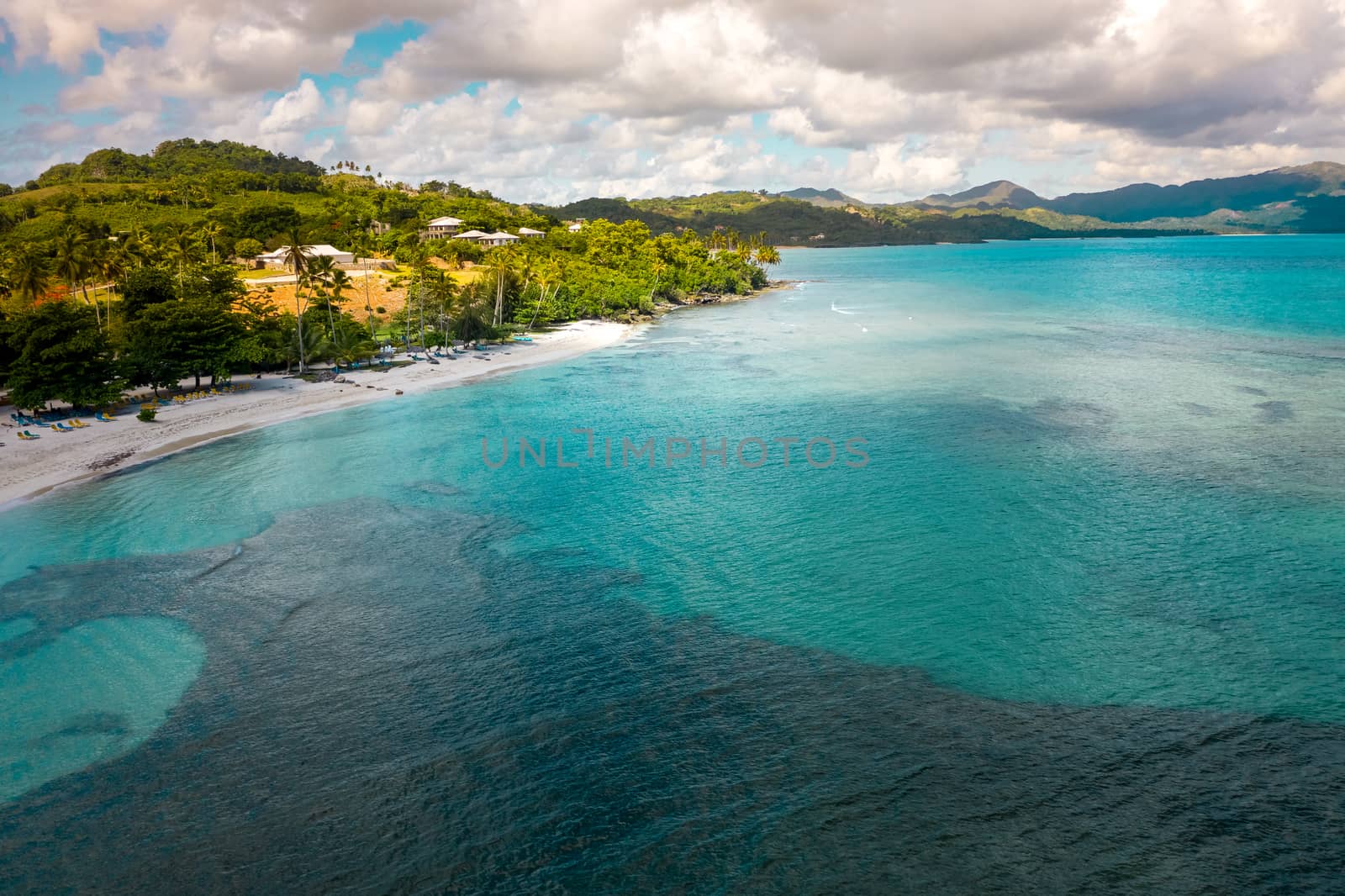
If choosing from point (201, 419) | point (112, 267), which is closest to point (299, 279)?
point (201, 419)

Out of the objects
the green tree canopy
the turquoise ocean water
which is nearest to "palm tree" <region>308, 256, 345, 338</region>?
the green tree canopy

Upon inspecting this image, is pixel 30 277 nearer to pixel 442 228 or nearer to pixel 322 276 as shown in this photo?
pixel 322 276

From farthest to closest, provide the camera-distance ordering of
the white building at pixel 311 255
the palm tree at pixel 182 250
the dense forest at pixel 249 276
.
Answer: the white building at pixel 311 255 < the palm tree at pixel 182 250 < the dense forest at pixel 249 276

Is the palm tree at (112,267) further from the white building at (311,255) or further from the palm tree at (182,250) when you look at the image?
the white building at (311,255)

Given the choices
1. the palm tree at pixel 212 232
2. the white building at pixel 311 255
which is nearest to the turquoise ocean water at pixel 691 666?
the white building at pixel 311 255

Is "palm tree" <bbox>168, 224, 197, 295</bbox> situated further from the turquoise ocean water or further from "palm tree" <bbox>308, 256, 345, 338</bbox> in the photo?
the turquoise ocean water

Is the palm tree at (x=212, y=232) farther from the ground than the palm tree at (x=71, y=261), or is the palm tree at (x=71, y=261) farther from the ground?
the palm tree at (x=212, y=232)
